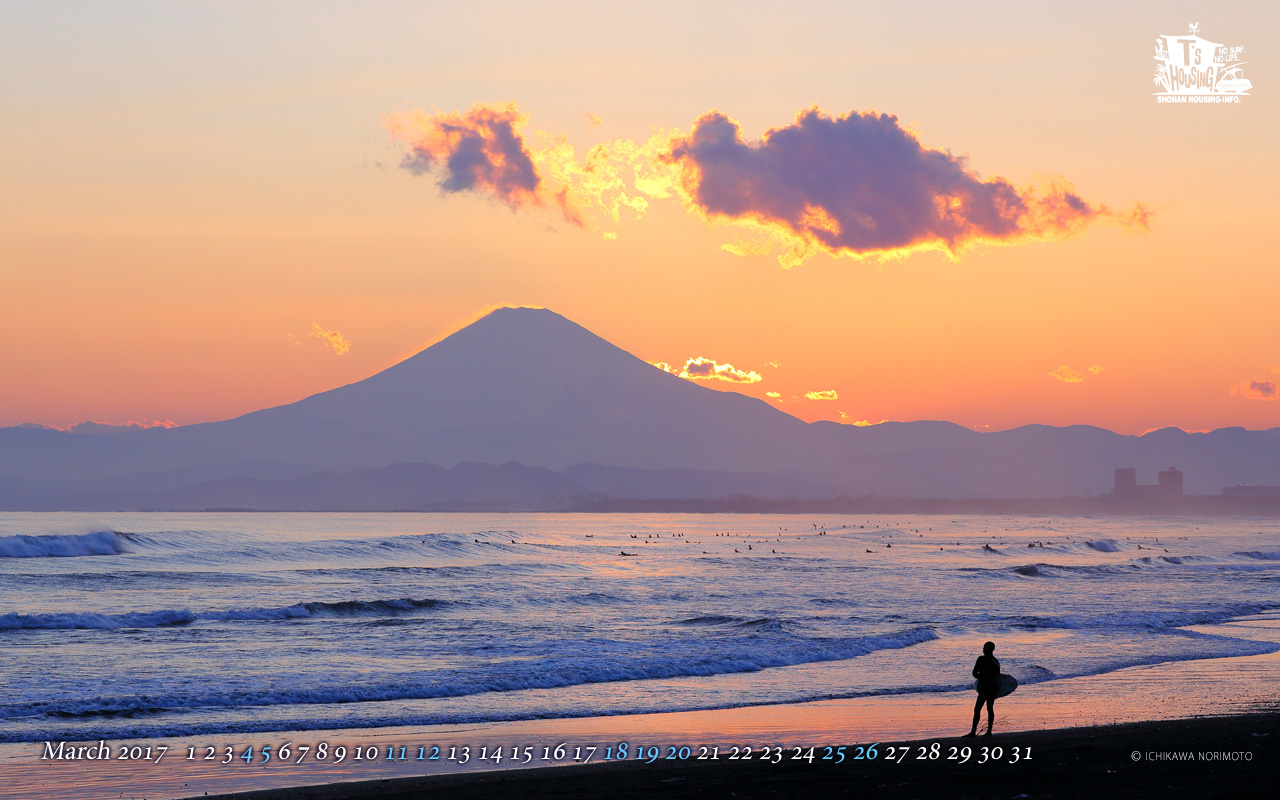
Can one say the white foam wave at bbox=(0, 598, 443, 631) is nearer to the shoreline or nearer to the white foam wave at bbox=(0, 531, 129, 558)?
the shoreline

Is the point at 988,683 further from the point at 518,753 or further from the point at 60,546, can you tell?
the point at 60,546

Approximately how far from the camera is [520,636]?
106 feet

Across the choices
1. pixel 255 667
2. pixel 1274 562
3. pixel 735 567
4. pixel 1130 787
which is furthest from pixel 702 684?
pixel 1274 562

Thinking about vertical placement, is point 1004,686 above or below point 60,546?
above

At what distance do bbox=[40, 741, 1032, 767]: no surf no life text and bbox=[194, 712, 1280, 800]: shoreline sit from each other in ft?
0.35

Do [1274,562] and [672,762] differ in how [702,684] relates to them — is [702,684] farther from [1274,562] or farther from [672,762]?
[1274,562]

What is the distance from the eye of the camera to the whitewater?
70.7 ft

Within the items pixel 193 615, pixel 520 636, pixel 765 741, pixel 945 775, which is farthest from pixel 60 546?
pixel 945 775

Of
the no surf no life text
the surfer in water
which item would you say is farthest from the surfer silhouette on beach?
the no surf no life text

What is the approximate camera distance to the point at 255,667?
25469mm

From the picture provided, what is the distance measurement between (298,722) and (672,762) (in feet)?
25.8

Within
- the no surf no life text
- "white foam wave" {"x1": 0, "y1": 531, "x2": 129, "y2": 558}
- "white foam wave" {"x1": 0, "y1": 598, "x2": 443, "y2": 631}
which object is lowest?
"white foam wave" {"x1": 0, "y1": 531, "x2": 129, "y2": 558}

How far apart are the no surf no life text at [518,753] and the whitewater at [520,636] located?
1509 mm

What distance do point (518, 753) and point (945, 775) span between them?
6795 millimetres
